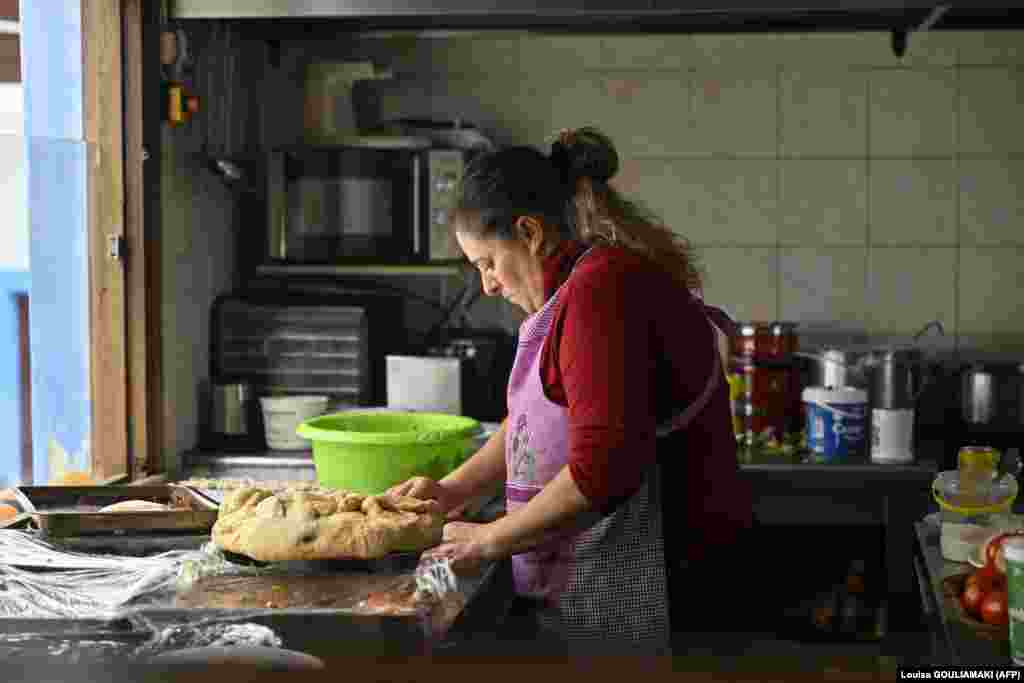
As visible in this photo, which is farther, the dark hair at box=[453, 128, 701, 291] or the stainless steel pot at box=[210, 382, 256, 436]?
the stainless steel pot at box=[210, 382, 256, 436]

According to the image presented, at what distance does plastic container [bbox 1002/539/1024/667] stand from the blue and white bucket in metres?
1.63

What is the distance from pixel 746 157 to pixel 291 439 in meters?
1.56

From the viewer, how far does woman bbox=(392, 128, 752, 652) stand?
195 centimetres

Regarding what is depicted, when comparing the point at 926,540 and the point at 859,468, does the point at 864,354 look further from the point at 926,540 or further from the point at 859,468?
the point at 926,540

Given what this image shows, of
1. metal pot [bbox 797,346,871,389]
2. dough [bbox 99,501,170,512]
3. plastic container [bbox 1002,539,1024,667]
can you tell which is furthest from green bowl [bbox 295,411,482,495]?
metal pot [bbox 797,346,871,389]

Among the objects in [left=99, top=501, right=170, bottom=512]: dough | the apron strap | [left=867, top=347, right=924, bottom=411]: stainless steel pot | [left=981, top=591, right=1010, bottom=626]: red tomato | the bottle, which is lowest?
[left=981, top=591, right=1010, bottom=626]: red tomato

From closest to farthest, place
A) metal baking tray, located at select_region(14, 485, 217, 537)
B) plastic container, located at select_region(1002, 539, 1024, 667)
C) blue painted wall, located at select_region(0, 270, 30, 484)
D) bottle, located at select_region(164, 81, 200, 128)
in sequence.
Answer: plastic container, located at select_region(1002, 539, 1024, 667), metal baking tray, located at select_region(14, 485, 217, 537), blue painted wall, located at select_region(0, 270, 30, 484), bottle, located at select_region(164, 81, 200, 128)

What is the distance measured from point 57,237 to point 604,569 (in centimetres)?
147

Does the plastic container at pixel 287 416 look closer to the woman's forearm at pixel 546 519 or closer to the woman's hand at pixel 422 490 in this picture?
the woman's hand at pixel 422 490

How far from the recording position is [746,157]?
3.97 m

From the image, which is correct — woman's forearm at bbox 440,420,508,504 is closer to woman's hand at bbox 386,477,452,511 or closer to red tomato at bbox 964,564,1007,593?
woman's hand at bbox 386,477,452,511

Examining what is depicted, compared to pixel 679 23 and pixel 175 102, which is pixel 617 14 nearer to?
pixel 679 23

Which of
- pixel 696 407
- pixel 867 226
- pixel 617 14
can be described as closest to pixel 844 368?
pixel 867 226

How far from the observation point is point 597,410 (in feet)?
6.30
